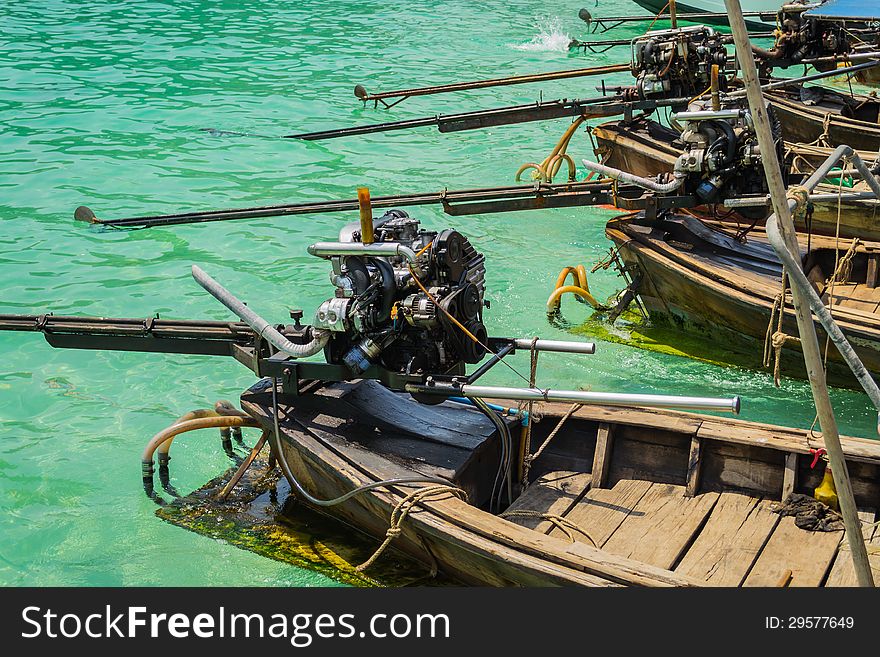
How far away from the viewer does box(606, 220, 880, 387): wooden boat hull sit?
757cm

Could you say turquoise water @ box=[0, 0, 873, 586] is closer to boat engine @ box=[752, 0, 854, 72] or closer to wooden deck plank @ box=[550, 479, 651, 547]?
wooden deck plank @ box=[550, 479, 651, 547]

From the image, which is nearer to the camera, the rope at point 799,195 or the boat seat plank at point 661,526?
the rope at point 799,195

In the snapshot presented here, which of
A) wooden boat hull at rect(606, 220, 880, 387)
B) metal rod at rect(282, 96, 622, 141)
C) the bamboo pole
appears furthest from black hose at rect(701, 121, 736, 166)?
the bamboo pole

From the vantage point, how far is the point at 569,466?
247 inches

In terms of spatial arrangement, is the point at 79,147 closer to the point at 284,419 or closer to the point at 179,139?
the point at 179,139

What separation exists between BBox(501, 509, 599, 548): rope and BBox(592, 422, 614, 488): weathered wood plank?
0.48m

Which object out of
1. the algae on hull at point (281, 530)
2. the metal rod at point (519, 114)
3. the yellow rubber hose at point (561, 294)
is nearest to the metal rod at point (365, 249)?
the algae on hull at point (281, 530)

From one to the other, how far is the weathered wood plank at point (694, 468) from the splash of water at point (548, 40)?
58.8 ft

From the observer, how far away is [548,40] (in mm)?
23391

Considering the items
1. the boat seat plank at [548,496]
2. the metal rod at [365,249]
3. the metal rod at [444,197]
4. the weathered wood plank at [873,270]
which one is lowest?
the boat seat plank at [548,496]

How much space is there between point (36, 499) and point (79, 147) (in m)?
9.26

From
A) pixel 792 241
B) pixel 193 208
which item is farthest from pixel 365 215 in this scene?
pixel 193 208

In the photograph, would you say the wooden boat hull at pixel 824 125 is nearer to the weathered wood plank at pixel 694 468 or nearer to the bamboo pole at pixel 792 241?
the weathered wood plank at pixel 694 468

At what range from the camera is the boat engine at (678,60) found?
10.2 m
